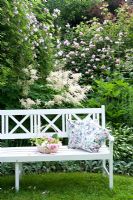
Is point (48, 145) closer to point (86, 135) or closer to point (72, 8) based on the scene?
point (86, 135)

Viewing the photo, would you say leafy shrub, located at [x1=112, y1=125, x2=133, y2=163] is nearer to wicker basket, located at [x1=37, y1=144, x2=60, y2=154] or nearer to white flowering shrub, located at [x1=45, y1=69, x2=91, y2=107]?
white flowering shrub, located at [x1=45, y1=69, x2=91, y2=107]

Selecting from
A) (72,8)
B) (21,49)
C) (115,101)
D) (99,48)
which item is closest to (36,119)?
(21,49)

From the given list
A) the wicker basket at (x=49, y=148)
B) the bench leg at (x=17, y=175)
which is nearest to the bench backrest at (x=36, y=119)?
the wicker basket at (x=49, y=148)

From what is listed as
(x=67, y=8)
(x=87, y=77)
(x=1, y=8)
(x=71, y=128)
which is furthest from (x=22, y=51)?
(x=67, y=8)

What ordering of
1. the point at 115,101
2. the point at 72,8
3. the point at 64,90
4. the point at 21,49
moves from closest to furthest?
the point at 21,49 → the point at 64,90 → the point at 115,101 → the point at 72,8

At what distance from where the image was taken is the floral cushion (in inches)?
207

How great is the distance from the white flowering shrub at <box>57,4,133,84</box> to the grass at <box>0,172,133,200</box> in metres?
3.17

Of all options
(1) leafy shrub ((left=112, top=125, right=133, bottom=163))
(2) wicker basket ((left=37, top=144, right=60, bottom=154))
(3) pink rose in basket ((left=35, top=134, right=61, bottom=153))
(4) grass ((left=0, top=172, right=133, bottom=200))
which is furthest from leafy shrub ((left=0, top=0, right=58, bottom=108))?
(1) leafy shrub ((left=112, top=125, right=133, bottom=163))

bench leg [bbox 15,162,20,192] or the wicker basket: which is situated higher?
the wicker basket

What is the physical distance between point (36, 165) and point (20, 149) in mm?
632

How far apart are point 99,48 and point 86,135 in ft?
14.1

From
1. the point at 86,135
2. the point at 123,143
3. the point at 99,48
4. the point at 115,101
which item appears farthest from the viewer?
the point at 99,48

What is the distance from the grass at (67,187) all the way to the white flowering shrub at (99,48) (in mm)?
3172

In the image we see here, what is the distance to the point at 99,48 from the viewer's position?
943 cm
